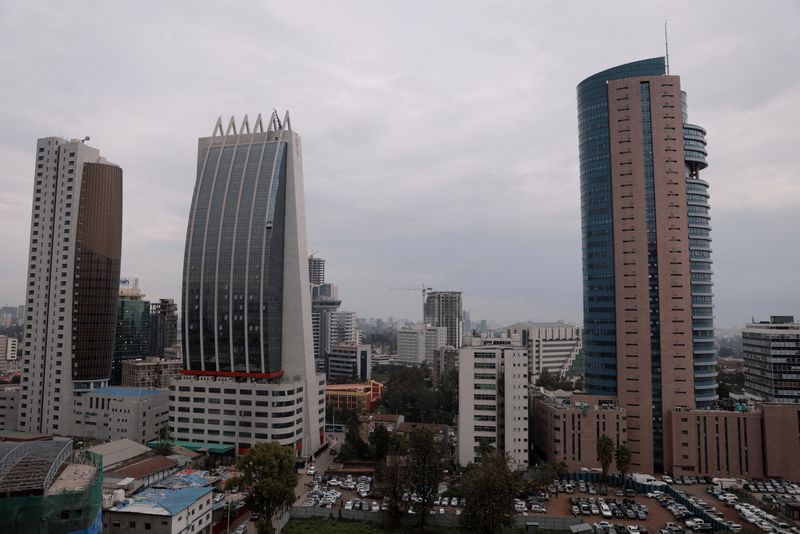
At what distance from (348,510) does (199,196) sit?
45.2 meters

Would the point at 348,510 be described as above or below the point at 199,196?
below

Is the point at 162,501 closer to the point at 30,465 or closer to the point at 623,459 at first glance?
the point at 30,465

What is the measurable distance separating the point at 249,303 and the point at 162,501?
3174 centimetres

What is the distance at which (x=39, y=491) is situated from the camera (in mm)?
27797

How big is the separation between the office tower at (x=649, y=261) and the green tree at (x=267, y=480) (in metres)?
40.0

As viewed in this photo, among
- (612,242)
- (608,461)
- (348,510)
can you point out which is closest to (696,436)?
(608,461)

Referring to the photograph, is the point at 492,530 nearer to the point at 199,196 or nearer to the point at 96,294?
the point at 199,196

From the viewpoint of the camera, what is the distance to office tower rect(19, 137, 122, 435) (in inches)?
2884

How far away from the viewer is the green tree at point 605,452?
55.2 m

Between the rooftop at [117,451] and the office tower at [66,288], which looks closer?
the rooftop at [117,451]

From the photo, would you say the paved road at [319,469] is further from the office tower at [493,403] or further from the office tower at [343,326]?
the office tower at [343,326]

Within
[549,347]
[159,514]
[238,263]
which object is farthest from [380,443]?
[549,347]

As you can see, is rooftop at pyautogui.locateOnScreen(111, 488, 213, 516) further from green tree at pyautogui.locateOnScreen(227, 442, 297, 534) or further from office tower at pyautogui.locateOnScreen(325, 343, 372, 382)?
office tower at pyautogui.locateOnScreen(325, 343, 372, 382)

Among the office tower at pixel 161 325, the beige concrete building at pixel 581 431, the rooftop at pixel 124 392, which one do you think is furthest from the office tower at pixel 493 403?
the office tower at pixel 161 325
